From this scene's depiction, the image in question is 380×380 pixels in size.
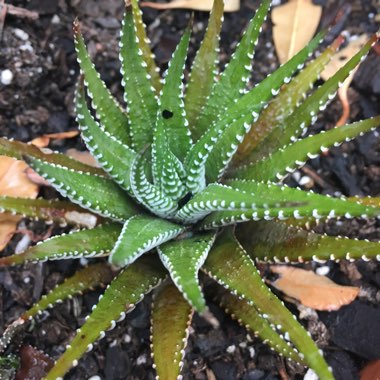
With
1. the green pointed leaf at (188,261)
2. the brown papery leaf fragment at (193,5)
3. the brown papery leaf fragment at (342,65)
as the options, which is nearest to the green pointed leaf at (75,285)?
the green pointed leaf at (188,261)

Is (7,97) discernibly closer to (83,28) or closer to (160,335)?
(83,28)

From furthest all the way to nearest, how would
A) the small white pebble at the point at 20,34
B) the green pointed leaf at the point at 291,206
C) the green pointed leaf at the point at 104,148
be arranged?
the small white pebble at the point at 20,34, the green pointed leaf at the point at 104,148, the green pointed leaf at the point at 291,206

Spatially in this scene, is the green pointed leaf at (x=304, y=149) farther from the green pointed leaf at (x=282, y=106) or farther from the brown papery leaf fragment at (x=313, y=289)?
the brown papery leaf fragment at (x=313, y=289)

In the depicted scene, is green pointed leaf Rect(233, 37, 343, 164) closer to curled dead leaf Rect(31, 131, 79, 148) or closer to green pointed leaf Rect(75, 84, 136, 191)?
green pointed leaf Rect(75, 84, 136, 191)

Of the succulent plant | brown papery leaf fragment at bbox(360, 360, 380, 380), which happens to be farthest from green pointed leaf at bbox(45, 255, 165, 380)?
brown papery leaf fragment at bbox(360, 360, 380, 380)

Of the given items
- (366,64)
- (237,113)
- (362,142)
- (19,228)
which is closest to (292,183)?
(362,142)

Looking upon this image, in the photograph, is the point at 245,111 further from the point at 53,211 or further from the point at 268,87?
the point at 53,211
